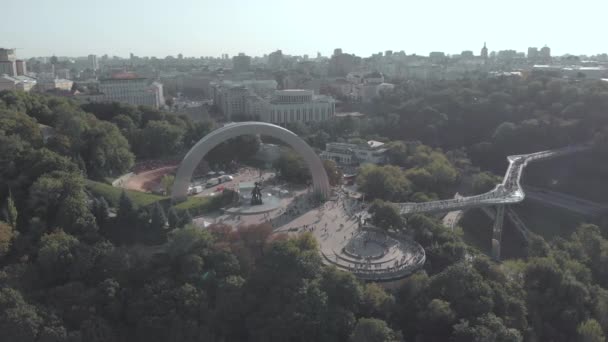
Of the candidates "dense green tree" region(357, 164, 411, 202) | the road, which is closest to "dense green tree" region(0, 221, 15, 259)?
"dense green tree" region(357, 164, 411, 202)

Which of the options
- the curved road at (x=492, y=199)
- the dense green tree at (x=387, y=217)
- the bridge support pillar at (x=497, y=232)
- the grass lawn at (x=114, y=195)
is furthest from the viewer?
the bridge support pillar at (x=497, y=232)

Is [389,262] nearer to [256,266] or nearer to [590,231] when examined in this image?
[256,266]

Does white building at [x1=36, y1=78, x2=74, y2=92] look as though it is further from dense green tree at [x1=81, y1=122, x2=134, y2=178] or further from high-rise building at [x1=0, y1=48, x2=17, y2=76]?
dense green tree at [x1=81, y1=122, x2=134, y2=178]

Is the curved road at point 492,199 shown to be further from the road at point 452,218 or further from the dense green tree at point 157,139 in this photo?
the dense green tree at point 157,139

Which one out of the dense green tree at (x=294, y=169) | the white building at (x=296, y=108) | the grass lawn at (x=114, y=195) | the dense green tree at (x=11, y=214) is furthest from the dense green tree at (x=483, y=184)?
the white building at (x=296, y=108)

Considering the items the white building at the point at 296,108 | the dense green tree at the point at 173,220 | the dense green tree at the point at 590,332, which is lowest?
the dense green tree at the point at 590,332

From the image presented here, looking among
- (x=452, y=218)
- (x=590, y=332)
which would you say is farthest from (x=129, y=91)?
(x=590, y=332)

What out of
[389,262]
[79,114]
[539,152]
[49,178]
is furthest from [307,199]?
[539,152]
